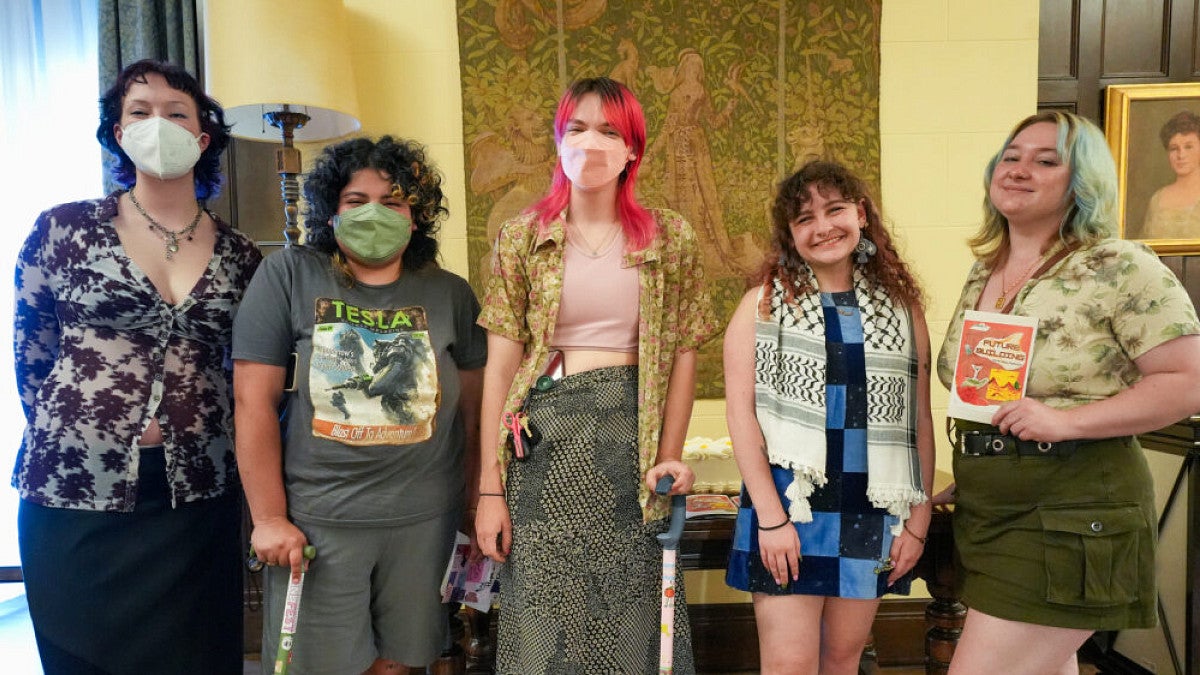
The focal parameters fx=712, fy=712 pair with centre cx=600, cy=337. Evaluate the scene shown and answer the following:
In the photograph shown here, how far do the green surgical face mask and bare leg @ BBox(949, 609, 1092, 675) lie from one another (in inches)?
54.1

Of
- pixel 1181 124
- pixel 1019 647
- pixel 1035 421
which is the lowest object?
pixel 1019 647

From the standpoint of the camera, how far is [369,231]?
143 cm

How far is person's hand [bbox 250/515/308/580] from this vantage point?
136 cm

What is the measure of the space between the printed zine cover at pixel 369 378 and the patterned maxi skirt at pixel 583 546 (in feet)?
0.76

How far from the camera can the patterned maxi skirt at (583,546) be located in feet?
4.47

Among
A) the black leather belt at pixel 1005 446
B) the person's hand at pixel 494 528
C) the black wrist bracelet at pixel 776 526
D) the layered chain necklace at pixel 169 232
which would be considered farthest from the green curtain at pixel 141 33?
the black leather belt at pixel 1005 446

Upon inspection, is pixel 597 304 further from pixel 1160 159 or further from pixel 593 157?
pixel 1160 159

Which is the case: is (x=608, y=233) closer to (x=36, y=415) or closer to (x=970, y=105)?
(x=36, y=415)

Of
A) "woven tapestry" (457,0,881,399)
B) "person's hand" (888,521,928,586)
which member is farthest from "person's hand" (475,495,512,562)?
"woven tapestry" (457,0,881,399)

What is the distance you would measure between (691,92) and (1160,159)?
2.03 m

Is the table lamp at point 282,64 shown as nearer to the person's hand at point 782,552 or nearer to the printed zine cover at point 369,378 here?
the printed zine cover at point 369,378

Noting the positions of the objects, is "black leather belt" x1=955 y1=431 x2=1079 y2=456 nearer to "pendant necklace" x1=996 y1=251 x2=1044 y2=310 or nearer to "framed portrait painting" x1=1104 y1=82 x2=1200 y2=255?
"pendant necklace" x1=996 y1=251 x2=1044 y2=310

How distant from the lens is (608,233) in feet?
4.76

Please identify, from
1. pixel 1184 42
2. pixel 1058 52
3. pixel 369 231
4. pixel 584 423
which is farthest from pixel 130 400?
pixel 1184 42
